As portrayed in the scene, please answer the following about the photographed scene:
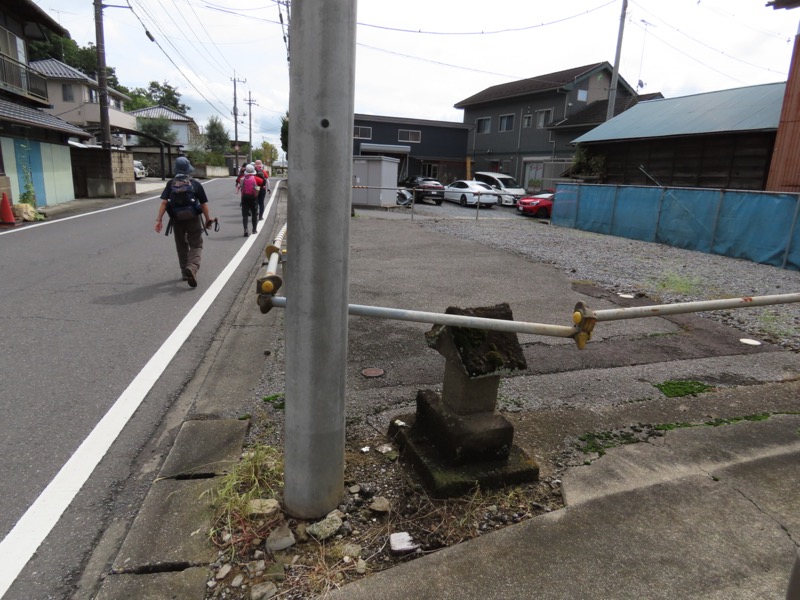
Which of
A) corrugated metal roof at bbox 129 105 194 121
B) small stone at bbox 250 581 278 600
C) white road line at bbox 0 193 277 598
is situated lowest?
white road line at bbox 0 193 277 598

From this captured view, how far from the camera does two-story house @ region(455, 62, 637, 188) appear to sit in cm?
3175

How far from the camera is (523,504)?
2885 millimetres

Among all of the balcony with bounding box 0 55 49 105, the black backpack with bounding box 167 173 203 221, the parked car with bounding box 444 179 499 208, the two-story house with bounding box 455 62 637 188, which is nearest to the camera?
the black backpack with bounding box 167 173 203 221

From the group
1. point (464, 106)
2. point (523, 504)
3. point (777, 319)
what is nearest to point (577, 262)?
point (777, 319)

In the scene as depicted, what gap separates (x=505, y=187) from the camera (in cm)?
3034

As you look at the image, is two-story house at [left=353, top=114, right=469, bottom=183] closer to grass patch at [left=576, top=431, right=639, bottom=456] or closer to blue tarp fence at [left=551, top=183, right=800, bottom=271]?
blue tarp fence at [left=551, top=183, right=800, bottom=271]

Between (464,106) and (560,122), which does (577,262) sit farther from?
(464,106)

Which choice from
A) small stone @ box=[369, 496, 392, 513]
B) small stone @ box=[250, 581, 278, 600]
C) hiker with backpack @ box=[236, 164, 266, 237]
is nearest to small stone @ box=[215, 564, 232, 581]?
small stone @ box=[250, 581, 278, 600]

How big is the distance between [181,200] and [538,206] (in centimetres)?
1937

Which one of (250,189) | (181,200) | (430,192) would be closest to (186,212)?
(181,200)

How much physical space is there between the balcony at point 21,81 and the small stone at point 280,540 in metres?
24.8

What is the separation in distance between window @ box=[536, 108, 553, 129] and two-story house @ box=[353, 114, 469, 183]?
807 cm

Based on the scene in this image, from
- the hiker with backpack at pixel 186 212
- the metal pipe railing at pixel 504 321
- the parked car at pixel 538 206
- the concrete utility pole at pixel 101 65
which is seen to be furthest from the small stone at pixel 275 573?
the concrete utility pole at pixel 101 65

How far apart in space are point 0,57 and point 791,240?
26512 mm
